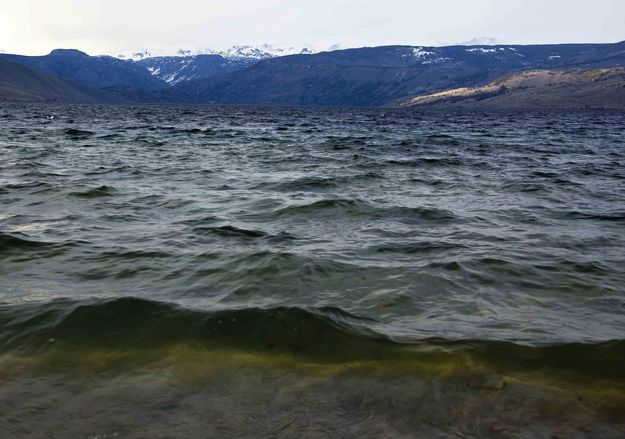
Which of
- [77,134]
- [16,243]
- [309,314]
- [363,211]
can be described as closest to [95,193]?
[16,243]

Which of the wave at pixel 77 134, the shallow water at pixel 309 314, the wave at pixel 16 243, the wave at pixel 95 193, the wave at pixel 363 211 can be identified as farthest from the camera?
the wave at pixel 77 134

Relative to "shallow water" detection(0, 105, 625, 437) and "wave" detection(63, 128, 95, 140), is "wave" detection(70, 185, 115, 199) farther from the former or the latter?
"wave" detection(63, 128, 95, 140)

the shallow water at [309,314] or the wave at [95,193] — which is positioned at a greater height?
the wave at [95,193]

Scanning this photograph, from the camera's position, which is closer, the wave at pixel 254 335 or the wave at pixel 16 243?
the wave at pixel 254 335

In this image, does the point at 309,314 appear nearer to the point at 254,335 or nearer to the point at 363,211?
the point at 254,335

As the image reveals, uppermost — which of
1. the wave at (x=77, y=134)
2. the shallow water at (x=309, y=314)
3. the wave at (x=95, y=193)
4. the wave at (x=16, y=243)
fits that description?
the wave at (x=77, y=134)

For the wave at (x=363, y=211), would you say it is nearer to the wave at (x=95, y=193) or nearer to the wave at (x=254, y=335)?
the wave at (x=95, y=193)

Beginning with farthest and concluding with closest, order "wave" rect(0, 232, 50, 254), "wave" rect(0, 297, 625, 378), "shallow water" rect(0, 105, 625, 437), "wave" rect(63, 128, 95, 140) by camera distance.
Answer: "wave" rect(63, 128, 95, 140) → "wave" rect(0, 232, 50, 254) → "wave" rect(0, 297, 625, 378) → "shallow water" rect(0, 105, 625, 437)

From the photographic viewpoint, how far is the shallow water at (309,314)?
195 inches

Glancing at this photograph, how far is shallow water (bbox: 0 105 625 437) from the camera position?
4.95m

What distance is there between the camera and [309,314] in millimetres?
7176

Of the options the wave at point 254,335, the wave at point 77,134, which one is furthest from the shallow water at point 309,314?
the wave at point 77,134

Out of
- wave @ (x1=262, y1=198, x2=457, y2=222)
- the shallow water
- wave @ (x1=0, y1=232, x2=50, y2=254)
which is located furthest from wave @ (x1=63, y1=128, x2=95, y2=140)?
wave @ (x1=0, y1=232, x2=50, y2=254)

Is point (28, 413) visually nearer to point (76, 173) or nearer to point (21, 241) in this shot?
point (21, 241)
